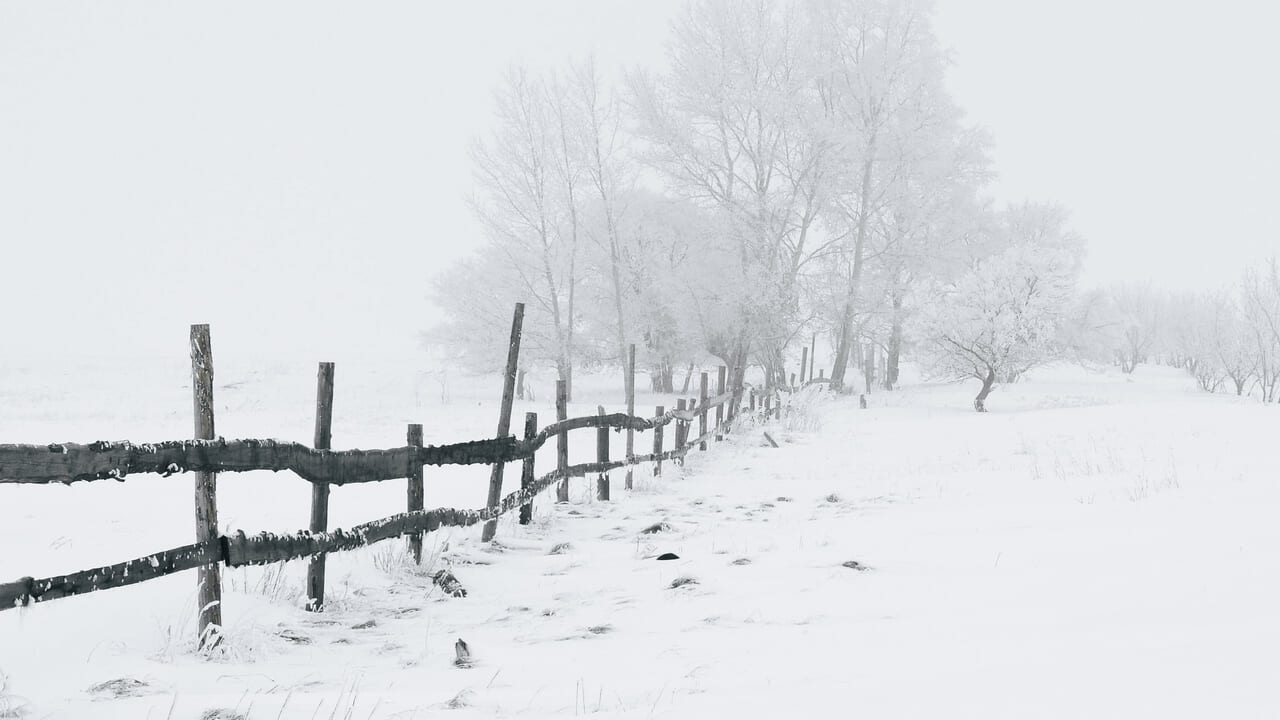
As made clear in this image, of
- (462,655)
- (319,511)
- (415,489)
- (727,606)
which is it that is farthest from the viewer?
(415,489)

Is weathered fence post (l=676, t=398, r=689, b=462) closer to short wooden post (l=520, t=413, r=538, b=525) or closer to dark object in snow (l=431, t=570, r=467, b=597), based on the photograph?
short wooden post (l=520, t=413, r=538, b=525)

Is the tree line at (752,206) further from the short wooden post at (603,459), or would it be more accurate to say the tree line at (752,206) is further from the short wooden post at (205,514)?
the short wooden post at (205,514)

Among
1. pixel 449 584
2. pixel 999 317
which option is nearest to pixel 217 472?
pixel 449 584

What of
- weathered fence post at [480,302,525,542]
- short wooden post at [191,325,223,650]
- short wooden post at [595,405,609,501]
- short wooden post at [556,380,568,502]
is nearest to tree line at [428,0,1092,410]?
short wooden post at [595,405,609,501]

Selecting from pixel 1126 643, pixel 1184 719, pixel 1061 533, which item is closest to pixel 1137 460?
pixel 1061 533

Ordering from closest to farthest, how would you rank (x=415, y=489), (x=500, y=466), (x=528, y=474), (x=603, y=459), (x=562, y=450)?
(x=415, y=489) < (x=500, y=466) < (x=528, y=474) < (x=562, y=450) < (x=603, y=459)

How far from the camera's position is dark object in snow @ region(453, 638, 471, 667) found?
331 cm

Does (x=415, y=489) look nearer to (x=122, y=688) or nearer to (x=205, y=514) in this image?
(x=205, y=514)

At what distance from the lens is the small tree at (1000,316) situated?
23.8 meters

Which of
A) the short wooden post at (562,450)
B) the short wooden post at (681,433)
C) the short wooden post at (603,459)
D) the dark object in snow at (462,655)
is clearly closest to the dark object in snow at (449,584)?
the dark object in snow at (462,655)

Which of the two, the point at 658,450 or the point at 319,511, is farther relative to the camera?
the point at 658,450

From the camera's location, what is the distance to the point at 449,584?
4785mm

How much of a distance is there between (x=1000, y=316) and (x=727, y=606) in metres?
22.9

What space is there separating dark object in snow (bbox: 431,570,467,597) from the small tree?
21613 millimetres
